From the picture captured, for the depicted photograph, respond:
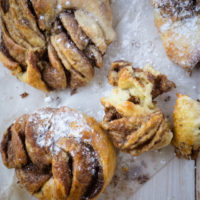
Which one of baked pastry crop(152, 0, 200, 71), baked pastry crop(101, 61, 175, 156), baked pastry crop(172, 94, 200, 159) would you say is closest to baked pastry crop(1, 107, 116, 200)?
baked pastry crop(101, 61, 175, 156)

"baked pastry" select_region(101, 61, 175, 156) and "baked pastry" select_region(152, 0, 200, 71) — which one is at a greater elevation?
"baked pastry" select_region(152, 0, 200, 71)

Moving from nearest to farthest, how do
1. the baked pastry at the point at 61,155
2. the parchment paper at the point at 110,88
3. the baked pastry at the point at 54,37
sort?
the baked pastry at the point at 61,155
the baked pastry at the point at 54,37
the parchment paper at the point at 110,88

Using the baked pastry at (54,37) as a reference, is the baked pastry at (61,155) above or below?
below

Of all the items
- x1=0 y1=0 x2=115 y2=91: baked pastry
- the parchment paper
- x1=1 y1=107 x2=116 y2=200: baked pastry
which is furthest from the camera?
the parchment paper

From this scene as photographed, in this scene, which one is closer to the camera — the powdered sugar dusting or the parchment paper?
the powdered sugar dusting

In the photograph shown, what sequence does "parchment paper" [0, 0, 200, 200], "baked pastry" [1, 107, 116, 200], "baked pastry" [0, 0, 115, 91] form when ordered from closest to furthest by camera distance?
"baked pastry" [1, 107, 116, 200] < "baked pastry" [0, 0, 115, 91] < "parchment paper" [0, 0, 200, 200]

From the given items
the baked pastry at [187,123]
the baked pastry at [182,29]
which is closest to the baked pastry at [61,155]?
the baked pastry at [187,123]

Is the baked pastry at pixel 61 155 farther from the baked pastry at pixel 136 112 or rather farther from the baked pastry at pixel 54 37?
the baked pastry at pixel 54 37

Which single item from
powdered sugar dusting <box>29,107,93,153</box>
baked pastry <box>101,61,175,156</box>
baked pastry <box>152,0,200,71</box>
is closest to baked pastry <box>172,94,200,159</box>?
baked pastry <box>101,61,175,156</box>

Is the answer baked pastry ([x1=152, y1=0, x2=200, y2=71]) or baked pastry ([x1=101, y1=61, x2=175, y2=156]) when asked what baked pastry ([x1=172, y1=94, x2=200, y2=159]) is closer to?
baked pastry ([x1=101, y1=61, x2=175, y2=156])
